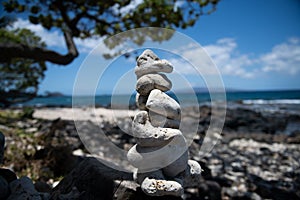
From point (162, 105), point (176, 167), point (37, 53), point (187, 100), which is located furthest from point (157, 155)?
point (37, 53)

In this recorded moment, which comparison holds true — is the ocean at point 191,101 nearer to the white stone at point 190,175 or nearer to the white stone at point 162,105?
the white stone at point 162,105

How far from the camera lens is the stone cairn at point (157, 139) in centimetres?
267

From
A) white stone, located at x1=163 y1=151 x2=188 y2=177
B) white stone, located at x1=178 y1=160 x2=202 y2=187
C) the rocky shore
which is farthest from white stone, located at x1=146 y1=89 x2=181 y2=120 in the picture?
the rocky shore

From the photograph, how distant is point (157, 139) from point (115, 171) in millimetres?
949

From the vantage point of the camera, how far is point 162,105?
2.76 m

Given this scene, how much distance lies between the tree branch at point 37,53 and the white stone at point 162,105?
5603 mm

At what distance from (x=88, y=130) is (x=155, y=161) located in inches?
331

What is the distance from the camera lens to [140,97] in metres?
3.02

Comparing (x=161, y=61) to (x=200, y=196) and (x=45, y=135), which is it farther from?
(x=45, y=135)

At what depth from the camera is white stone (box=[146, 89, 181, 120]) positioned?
2.75 m

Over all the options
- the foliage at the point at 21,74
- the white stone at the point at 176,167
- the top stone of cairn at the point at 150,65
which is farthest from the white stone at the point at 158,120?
the foliage at the point at 21,74

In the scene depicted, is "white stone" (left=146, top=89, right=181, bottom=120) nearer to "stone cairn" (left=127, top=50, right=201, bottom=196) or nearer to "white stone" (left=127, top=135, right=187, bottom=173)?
"stone cairn" (left=127, top=50, right=201, bottom=196)

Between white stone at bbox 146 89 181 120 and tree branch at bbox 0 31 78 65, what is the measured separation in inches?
221

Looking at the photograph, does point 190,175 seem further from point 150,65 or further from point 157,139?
point 150,65
